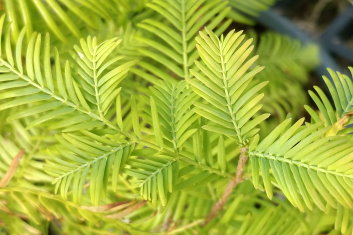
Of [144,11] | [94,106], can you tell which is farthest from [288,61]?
[94,106]

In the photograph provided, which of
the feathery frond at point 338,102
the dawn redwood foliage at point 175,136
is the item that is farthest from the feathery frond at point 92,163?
the feathery frond at point 338,102

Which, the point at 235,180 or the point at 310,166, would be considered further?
the point at 235,180

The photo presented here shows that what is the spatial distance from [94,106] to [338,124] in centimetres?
31

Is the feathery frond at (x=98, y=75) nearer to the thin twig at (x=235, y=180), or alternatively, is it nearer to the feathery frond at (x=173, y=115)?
the feathery frond at (x=173, y=115)

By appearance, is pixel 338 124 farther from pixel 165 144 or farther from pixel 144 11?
pixel 144 11

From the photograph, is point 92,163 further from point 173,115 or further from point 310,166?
point 310,166

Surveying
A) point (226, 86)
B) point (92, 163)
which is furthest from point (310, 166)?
point (92, 163)

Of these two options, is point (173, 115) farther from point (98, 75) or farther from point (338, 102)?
point (338, 102)

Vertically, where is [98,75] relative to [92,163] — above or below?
above

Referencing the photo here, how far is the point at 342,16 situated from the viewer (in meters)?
1.44

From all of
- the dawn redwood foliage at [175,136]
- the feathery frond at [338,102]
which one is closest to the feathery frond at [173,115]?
the dawn redwood foliage at [175,136]

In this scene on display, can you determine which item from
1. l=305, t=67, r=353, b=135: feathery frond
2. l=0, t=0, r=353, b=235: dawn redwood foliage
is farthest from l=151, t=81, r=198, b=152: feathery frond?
l=305, t=67, r=353, b=135: feathery frond

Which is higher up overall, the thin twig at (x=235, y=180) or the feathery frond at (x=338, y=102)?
the feathery frond at (x=338, y=102)

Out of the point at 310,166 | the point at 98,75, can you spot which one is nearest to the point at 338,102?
the point at 310,166
